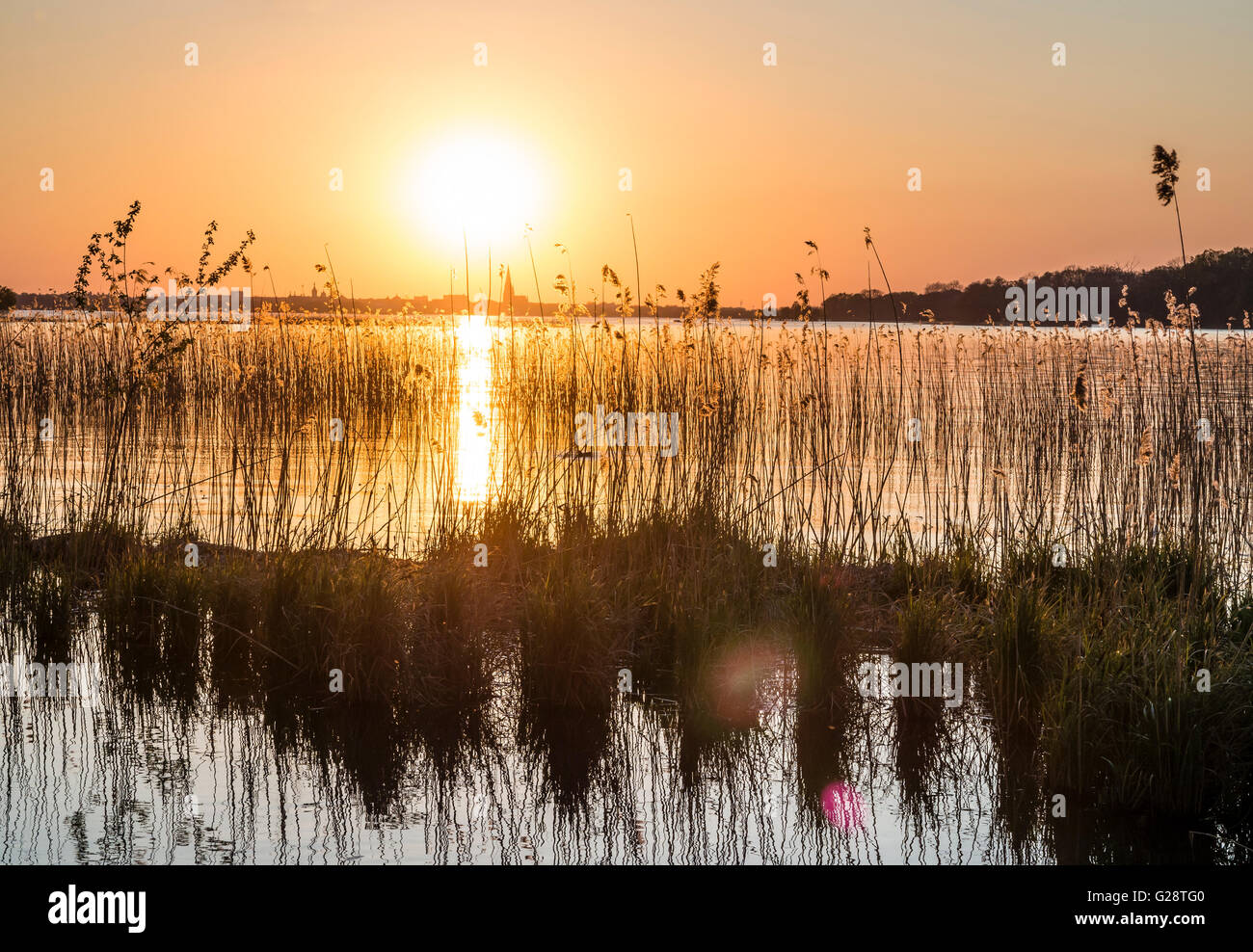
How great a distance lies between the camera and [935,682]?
203 inches

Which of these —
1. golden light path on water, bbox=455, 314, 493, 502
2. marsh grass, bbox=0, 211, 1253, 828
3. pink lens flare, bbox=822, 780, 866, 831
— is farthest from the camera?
golden light path on water, bbox=455, 314, 493, 502

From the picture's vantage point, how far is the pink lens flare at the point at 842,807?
12.5 ft

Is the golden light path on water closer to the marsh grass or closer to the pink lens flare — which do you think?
the marsh grass

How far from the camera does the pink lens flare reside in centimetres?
382

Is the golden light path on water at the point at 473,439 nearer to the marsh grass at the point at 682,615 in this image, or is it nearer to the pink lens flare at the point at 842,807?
the marsh grass at the point at 682,615

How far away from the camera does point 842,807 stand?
396cm

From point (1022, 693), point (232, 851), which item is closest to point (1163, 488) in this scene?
point (1022, 693)

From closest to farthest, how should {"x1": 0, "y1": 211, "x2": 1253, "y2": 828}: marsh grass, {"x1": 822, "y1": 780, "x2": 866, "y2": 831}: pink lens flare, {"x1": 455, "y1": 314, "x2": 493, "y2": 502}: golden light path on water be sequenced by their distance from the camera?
1. {"x1": 822, "y1": 780, "x2": 866, "y2": 831}: pink lens flare
2. {"x1": 0, "y1": 211, "x2": 1253, "y2": 828}: marsh grass
3. {"x1": 455, "y1": 314, "x2": 493, "y2": 502}: golden light path on water

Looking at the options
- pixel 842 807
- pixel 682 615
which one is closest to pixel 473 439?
pixel 682 615

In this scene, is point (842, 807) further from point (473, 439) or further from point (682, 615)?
point (473, 439)

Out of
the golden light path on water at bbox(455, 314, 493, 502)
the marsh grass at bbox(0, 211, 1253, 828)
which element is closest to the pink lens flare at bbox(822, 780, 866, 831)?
the marsh grass at bbox(0, 211, 1253, 828)

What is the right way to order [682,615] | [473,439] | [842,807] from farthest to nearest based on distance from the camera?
[473,439]
[682,615]
[842,807]

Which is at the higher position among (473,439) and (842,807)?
(473,439)

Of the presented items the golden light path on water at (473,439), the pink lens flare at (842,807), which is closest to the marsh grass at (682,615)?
the pink lens flare at (842,807)
